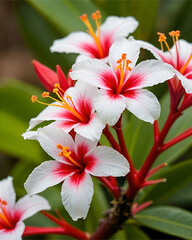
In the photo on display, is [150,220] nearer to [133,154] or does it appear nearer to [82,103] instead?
[133,154]

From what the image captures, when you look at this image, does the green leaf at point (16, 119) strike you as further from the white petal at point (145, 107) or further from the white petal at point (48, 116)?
the white petal at point (145, 107)

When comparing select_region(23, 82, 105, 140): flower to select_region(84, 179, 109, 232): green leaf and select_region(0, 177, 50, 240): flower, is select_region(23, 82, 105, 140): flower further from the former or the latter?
select_region(84, 179, 109, 232): green leaf

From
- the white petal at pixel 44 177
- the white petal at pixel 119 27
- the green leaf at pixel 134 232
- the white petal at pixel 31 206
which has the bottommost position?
the green leaf at pixel 134 232

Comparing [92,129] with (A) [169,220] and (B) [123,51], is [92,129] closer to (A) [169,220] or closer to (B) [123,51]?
(B) [123,51]

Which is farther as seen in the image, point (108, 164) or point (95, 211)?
point (95, 211)

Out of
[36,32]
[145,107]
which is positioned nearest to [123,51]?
[145,107]

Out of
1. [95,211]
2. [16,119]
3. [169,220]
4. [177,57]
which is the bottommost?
[95,211]

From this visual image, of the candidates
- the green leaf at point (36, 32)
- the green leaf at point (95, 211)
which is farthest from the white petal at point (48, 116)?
the green leaf at point (36, 32)

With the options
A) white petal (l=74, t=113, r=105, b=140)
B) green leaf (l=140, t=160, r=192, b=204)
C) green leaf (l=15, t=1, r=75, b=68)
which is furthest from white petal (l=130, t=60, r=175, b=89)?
green leaf (l=15, t=1, r=75, b=68)
